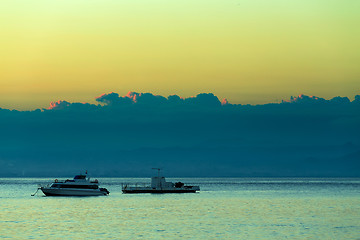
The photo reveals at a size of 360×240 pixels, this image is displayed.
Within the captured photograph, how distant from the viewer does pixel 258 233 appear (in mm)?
93938

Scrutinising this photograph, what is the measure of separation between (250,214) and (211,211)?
39.4 ft

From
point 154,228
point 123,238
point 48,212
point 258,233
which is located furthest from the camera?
point 48,212

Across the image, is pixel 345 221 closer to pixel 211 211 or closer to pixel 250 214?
pixel 250 214

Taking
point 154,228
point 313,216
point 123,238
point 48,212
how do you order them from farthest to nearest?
point 48,212, point 313,216, point 154,228, point 123,238

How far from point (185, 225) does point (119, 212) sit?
3415cm

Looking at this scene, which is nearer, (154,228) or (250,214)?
(154,228)

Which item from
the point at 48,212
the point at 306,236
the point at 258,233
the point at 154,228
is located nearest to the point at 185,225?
the point at 154,228

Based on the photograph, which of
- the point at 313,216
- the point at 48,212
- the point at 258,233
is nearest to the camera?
the point at 258,233

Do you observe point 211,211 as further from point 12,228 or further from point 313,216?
point 12,228

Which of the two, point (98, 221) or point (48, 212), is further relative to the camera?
point (48, 212)

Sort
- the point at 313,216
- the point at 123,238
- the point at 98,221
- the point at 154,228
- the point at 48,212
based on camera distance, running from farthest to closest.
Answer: the point at 48,212 < the point at 313,216 < the point at 98,221 < the point at 154,228 < the point at 123,238

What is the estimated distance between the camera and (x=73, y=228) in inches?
3989

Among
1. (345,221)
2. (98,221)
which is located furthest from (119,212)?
(345,221)

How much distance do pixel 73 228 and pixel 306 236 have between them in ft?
114
